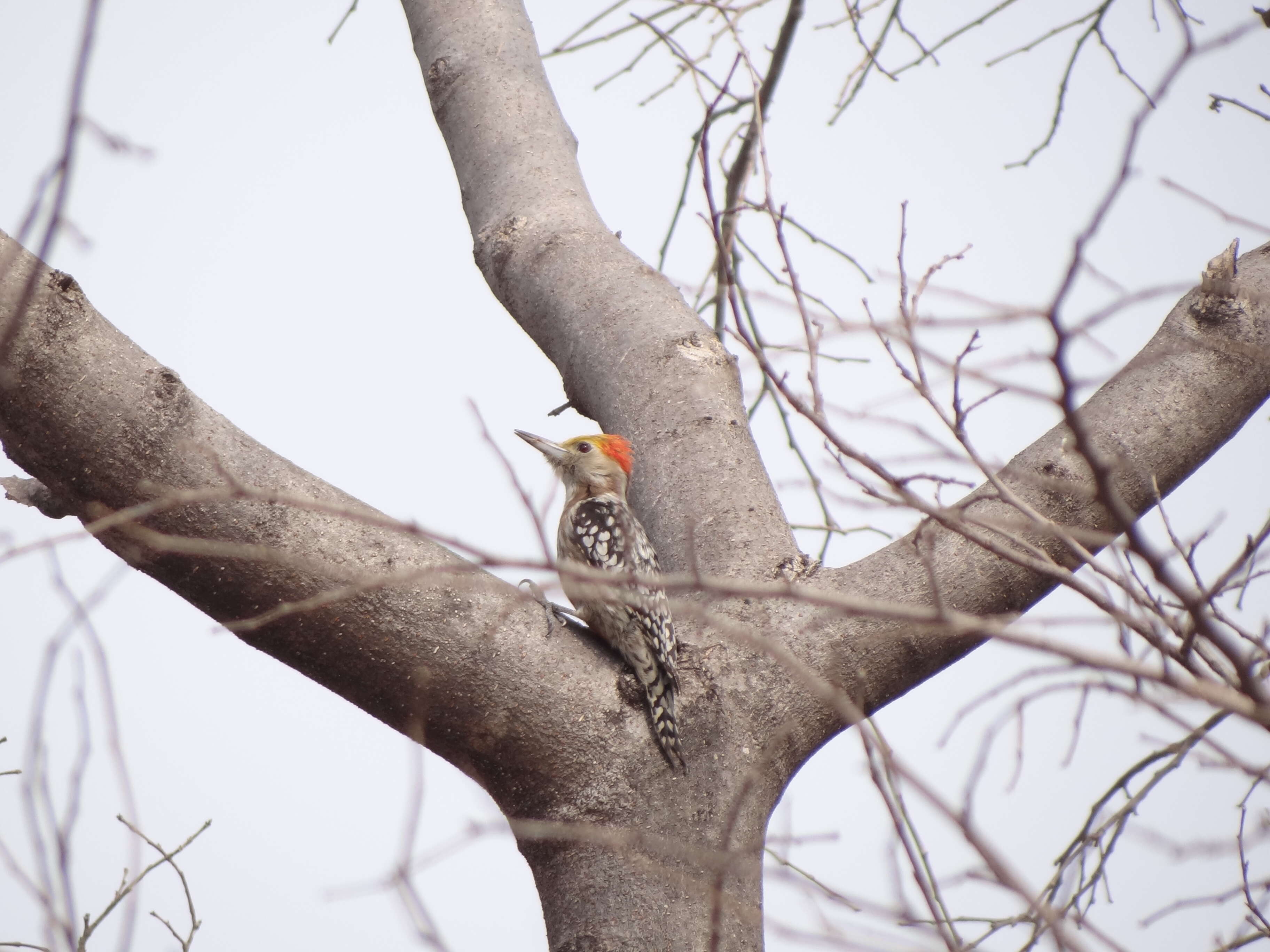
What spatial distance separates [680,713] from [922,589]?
0.64 metres

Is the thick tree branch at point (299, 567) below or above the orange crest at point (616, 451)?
below

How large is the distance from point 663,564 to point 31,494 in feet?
4.93

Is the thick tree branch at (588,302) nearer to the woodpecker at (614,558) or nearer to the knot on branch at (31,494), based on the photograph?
the woodpecker at (614,558)

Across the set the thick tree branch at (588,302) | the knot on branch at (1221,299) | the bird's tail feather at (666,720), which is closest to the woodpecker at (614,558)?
the bird's tail feather at (666,720)

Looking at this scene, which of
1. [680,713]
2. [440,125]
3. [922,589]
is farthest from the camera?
[440,125]

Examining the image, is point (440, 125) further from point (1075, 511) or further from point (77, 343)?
point (1075, 511)

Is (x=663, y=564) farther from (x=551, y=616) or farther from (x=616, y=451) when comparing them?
(x=616, y=451)

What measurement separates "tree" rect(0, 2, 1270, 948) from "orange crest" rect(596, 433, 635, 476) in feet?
4.53

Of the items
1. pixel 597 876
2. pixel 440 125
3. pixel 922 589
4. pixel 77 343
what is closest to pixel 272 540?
pixel 77 343

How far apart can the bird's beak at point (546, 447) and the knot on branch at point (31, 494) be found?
2.55 metres

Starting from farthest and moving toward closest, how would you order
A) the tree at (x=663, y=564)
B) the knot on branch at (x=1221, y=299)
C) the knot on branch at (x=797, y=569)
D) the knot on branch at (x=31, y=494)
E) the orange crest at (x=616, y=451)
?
1. the orange crest at (x=616, y=451)
2. the knot on branch at (x=1221, y=299)
3. the knot on branch at (x=797, y=569)
4. the knot on branch at (x=31, y=494)
5. the tree at (x=663, y=564)

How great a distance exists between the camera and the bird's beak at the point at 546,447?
4.71m

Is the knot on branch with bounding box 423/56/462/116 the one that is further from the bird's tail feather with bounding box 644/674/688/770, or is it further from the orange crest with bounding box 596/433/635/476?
the bird's tail feather with bounding box 644/674/688/770

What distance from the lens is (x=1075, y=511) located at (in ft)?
8.50
